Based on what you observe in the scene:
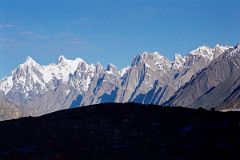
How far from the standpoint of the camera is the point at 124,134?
42094 mm

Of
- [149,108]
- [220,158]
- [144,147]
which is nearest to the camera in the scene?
[220,158]

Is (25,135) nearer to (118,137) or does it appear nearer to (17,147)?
(17,147)

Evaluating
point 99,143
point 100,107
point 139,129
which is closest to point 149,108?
point 100,107

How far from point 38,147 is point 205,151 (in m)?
12.0

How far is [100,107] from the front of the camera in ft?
174

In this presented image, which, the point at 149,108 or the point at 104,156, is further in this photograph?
the point at 149,108

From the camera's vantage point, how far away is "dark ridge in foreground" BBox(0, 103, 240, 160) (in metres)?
36.6

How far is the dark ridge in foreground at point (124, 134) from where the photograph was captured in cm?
3656

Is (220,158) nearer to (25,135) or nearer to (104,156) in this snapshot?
(104,156)

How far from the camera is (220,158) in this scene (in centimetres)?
3412

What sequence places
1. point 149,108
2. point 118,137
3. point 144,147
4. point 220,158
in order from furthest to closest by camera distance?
point 149,108 → point 118,137 → point 144,147 → point 220,158

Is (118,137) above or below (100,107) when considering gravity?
below

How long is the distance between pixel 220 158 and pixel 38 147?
1325 cm

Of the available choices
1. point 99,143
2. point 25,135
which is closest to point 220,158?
point 99,143
